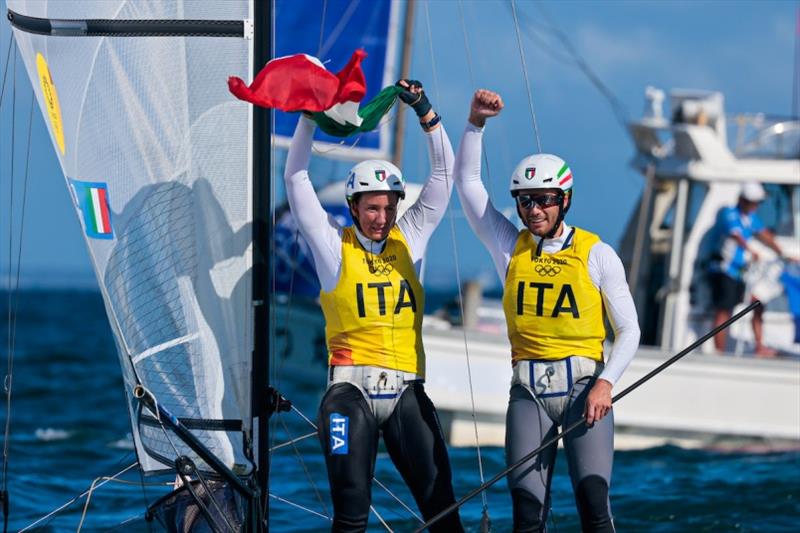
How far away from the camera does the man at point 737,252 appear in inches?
503

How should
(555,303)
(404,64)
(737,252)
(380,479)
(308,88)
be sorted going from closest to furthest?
(308,88) → (555,303) → (380,479) → (737,252) → (404,64)

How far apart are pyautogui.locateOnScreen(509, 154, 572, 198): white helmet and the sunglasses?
1.6 inches

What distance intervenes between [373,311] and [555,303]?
29.9 inches

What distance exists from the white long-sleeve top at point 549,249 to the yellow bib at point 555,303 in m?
0.05

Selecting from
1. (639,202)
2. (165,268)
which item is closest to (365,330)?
(165,268)

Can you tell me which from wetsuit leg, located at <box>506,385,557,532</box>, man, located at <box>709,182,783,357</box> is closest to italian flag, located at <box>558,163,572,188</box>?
wetsuit leg, located at <box>506,385,557,532</box>

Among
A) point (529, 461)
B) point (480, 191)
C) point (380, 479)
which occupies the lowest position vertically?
point (380, 479)

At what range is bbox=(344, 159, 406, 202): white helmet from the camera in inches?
210

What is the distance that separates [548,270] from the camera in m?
5.46

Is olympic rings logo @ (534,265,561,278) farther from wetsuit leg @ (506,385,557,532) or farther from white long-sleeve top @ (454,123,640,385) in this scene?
wetsuit leg @ (506,385,557,532)

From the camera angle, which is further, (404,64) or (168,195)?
(404,64)

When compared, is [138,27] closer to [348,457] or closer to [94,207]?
[94,207]

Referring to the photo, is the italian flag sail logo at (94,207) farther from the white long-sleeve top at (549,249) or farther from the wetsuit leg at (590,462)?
the wetsuit leg at (590,462)

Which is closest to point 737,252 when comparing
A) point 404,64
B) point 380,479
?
point 380,479
